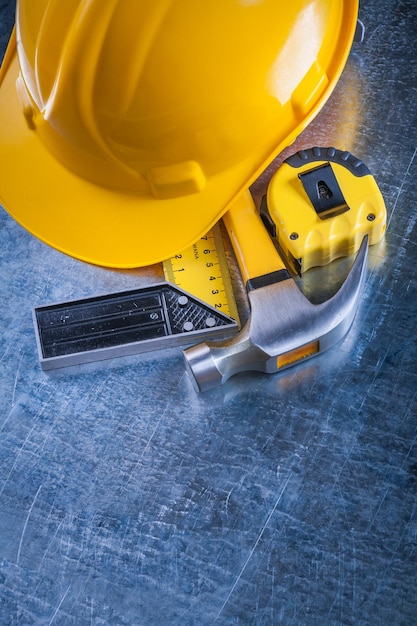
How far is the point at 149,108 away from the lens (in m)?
1.51

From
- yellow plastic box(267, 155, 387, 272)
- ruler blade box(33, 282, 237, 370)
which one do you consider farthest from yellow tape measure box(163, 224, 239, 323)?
yellow plastic box(267, 155, 387, 272)

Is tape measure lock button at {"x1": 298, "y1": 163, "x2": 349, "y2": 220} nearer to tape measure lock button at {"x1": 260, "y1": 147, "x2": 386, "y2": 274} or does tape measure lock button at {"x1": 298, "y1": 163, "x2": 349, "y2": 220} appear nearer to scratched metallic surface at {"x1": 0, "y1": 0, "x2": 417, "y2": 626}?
tape measure lock button at {"x1": 260, "y1": 147, "x2": 386, "y2": 274}

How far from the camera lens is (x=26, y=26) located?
1569 millimetres

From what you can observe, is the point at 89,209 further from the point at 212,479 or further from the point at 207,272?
the point at 212,479

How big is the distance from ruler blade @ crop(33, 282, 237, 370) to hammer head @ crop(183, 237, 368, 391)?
82 mm

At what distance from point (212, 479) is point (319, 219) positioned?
1.70 ft

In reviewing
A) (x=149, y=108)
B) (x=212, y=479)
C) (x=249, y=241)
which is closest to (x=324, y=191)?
(x=249, y=241)

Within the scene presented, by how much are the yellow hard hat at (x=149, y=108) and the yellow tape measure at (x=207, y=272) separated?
6 centimetres

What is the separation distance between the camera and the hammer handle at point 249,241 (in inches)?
65.7

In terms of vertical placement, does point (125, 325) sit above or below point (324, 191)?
below

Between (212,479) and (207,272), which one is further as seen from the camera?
(207,272)

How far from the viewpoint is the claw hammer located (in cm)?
158

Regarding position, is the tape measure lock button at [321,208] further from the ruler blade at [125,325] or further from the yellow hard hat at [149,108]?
the ruler blade at [125,325]

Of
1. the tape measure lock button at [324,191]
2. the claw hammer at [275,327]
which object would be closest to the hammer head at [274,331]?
the claw hammer at [275,327]
